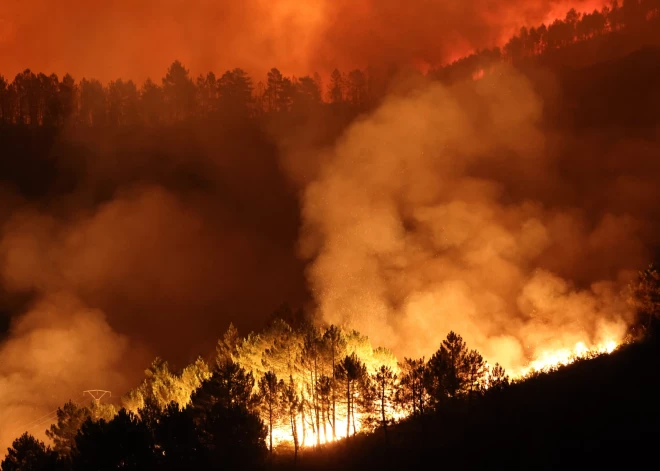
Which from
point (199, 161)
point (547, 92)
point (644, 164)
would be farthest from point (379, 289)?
point (547, 92)

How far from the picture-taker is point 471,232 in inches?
2630

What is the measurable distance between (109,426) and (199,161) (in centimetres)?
8202

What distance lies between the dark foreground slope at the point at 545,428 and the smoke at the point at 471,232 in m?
11.0

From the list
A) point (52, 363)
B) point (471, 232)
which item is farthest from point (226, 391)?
point (52, 363)

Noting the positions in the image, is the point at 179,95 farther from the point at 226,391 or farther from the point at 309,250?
the point at 226,391

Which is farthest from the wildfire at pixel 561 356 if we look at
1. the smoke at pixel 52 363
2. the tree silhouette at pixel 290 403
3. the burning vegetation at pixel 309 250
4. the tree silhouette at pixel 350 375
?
the smoke at pixel 52 363

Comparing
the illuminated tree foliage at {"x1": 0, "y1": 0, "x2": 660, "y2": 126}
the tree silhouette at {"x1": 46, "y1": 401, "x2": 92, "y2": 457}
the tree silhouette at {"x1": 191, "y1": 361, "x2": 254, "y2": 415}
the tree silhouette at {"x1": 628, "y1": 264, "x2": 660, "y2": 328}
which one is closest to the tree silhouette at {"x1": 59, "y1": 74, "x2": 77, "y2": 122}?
the illuminated tree foliage at {"x1": 0, "y1": 0, "x2": 660, "y2": 126}

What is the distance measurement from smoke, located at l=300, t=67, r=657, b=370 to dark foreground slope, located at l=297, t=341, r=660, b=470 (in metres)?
11.0

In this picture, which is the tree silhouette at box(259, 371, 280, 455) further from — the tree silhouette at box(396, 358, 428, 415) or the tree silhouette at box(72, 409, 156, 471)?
the tree silhouette at box(396, 358, 428, 415)

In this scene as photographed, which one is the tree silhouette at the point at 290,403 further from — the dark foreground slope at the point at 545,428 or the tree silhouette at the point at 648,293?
the tree silhouette at the point at 648,293

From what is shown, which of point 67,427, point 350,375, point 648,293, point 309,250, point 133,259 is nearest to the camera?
point 350,375

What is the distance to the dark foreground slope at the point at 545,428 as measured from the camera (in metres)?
33.3

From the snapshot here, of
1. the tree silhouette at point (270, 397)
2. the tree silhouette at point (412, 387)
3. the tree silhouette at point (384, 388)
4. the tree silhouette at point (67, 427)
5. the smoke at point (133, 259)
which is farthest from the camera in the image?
the smoke at point (133, 259)

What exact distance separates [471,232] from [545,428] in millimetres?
32383
